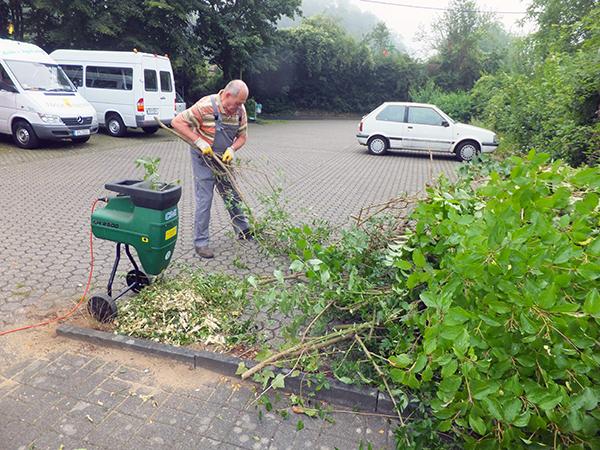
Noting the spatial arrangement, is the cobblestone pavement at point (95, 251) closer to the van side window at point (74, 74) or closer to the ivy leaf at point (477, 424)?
the ivy leaf at point (477, 424)

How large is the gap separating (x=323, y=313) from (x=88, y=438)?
5.10ft

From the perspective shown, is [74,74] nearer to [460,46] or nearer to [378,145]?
[378,145]

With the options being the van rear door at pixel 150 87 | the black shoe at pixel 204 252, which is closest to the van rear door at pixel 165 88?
the van rear door at pixel 150 87

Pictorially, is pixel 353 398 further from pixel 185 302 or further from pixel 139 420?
pixel 185 302

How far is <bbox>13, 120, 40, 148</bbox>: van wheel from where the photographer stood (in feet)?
38.7

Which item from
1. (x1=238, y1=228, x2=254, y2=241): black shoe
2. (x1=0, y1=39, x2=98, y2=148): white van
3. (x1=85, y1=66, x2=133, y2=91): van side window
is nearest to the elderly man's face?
(x1=238, y1=228, x2=254, y2=241): black shoe

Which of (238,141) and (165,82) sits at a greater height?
(165,82)

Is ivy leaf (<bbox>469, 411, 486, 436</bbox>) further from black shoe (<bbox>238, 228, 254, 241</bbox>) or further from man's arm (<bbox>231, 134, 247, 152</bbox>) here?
man's arm (<bbox>231, 134, 247, 152</bbox>)

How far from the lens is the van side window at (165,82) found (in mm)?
15781

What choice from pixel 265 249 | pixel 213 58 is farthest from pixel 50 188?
pixel 213 58

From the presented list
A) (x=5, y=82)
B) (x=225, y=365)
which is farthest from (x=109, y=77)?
(x=225, y=365)

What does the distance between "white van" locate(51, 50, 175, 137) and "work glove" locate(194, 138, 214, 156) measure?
428 inches

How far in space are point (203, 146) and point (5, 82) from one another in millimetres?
9770

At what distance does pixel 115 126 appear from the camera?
1559cm
